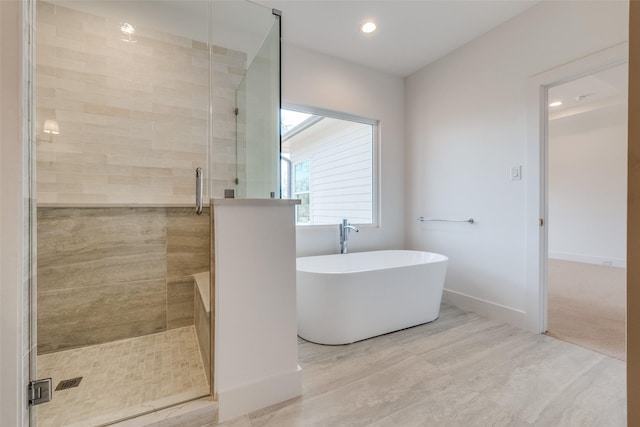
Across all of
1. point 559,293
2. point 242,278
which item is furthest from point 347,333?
point 559,293

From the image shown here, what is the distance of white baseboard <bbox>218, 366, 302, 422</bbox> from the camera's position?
1.32 meters

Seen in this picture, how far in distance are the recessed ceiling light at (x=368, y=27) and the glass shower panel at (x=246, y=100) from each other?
871 millimetres

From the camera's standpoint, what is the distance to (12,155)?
0.93 meters

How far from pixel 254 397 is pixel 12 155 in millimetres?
1363

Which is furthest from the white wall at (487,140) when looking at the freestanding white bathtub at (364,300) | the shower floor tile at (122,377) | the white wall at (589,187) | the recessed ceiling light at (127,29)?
the white wall at (589,187)

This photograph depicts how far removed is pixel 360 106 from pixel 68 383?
3209 mm

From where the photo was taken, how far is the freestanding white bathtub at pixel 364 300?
202cm

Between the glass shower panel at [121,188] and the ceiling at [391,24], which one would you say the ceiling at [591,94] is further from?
the glass shower panel at [121,188]

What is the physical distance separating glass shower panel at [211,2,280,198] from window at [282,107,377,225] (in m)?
0.53

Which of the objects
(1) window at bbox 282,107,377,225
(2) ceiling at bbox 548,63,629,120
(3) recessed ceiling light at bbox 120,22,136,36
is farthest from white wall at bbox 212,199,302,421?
(2) ceiling at bbox 548,63,629,120

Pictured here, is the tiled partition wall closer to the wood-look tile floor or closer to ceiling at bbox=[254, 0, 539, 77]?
the wood-look tile floor

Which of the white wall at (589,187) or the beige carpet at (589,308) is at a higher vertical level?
the white wall at (589,187)

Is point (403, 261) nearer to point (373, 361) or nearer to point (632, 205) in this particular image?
point (373, 361)

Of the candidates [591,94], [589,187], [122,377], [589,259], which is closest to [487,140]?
[591,94]
